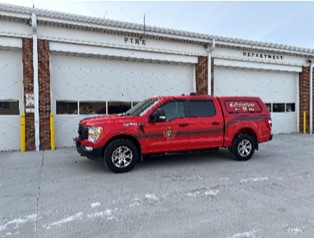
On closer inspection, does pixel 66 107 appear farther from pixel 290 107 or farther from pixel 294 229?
pixel 290 107

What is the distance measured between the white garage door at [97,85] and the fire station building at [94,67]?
0.04m

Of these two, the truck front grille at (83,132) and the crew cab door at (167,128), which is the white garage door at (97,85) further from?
the crew cab door at (167,128)

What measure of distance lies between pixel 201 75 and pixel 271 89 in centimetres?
502

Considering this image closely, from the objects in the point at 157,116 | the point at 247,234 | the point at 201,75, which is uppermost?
the point at 201,75

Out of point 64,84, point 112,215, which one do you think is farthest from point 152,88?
point 112,215

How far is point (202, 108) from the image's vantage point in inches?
303

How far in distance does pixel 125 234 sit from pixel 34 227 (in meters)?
1.31

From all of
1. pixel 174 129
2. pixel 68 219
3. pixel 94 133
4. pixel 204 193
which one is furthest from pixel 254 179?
pixel 68 219

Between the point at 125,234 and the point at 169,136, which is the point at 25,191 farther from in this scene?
the point at 169,136

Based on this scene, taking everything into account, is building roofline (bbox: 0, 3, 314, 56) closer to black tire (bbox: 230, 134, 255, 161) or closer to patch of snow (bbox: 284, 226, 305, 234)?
black tire (bbox: 230, 134, 255, 161)

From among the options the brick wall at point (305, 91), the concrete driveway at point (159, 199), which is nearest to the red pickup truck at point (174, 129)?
the concrete driveway at point (159, 199)

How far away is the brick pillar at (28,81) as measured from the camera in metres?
9.45

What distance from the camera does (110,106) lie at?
11156 mm

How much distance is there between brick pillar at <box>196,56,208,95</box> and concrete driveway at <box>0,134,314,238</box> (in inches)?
207
